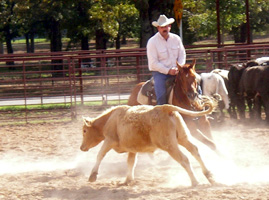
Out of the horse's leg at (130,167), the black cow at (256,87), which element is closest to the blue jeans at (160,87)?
the horse's leg at (130,167)

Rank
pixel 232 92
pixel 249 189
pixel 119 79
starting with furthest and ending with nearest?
1. pixel 119 79
2. pixel 232 92
3. pixel 249 189

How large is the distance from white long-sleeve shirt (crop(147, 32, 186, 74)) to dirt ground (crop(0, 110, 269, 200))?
4.79ft

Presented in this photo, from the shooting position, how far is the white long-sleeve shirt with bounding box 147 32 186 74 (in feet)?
26.0

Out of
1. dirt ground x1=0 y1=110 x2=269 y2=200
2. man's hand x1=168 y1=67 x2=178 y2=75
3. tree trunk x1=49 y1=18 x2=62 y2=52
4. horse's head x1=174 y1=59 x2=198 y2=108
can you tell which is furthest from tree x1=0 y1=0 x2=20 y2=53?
horse's head x1=174 y1=59 x2=198 y2=108

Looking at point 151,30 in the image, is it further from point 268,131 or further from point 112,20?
point 268,131

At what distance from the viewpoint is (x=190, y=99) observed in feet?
24.2

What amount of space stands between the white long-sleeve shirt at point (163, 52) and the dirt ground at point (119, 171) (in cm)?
146

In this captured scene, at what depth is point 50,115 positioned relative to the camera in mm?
14492

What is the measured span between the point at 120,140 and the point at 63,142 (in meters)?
3.96

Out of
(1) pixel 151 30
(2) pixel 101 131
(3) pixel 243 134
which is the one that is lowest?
(3) pixel 243 134

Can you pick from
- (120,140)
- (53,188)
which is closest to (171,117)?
A: (120,140)

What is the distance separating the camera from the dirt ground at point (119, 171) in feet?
20.0

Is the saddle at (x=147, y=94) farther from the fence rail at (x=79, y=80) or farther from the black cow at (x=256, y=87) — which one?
the fence rail at (x=79, y=80)

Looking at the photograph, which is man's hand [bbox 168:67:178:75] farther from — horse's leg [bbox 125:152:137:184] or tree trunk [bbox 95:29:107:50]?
tree trunk [bbox 95:29:107:50]
